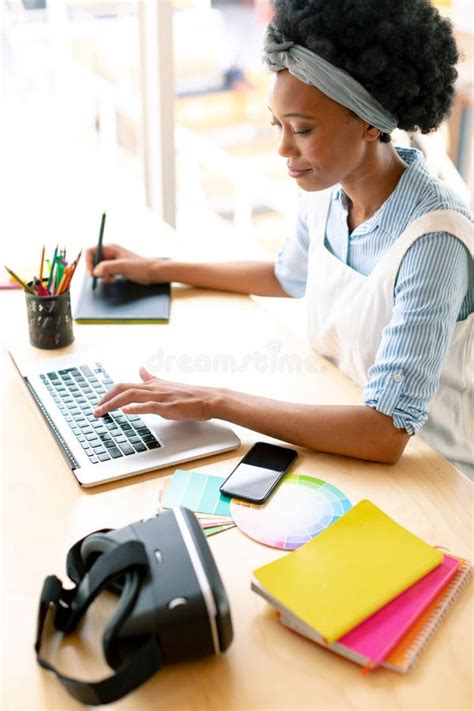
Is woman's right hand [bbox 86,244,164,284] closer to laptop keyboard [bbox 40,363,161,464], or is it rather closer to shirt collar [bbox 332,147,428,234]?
laptop keyboard [bbox 40,363,161,464]

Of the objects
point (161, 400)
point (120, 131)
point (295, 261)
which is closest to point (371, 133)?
point (295, 261)

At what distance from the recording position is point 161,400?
1173mm

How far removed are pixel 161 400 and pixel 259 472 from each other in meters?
0.19

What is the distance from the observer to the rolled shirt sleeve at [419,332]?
1126 millimetres

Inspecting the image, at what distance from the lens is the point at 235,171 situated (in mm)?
3170

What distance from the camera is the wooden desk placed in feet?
2.54

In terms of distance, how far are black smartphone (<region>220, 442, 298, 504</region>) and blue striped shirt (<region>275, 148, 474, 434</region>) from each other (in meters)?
0.15

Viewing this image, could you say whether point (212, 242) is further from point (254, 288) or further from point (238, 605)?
point (238, 605)

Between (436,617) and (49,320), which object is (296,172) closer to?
(49,320)

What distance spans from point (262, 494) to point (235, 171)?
2.33m

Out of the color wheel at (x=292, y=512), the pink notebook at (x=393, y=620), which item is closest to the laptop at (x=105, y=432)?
the color wheel at (x=292, y=512)

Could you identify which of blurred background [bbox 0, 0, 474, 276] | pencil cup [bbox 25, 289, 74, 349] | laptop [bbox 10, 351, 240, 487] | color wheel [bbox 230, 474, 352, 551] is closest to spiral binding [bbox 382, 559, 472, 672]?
color wheel [bbox 230, 474, 352, 551]

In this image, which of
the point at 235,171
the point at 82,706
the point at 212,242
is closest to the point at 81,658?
the point at 82,706

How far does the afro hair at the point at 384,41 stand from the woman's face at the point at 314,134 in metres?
0.06
